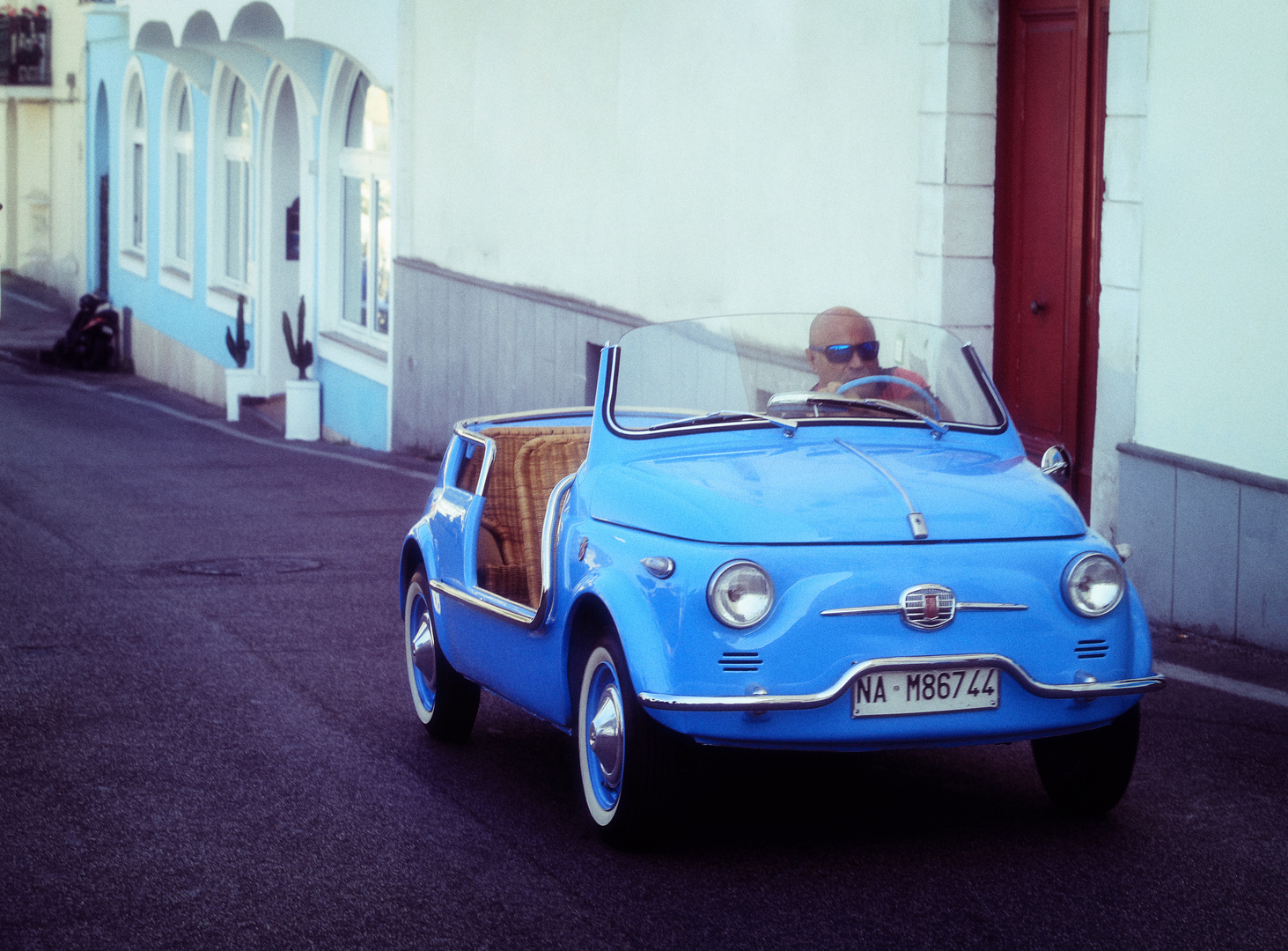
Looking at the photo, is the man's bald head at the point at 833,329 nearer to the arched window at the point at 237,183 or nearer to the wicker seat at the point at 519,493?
the wicker seat at the point at 519,493

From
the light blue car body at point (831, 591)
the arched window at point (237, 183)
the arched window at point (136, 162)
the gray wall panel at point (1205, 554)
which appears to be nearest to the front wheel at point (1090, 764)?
the light blue car body at point (831, 591)

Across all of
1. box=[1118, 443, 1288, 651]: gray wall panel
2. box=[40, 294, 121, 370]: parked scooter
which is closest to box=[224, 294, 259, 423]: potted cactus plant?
box=[40, 294, 121, 370]: parked scooter

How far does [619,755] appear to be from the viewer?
18.0ft

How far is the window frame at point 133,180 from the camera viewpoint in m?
32.1

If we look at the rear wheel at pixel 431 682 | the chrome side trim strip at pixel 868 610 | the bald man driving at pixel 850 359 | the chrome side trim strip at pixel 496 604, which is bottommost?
the rear wheel at pixel 431 682

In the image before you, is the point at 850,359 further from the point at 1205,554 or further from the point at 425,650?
the point at 1205,554

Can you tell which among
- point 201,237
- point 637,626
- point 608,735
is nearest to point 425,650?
point 608,735

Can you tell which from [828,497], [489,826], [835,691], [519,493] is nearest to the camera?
[835,691]

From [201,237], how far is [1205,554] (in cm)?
2190

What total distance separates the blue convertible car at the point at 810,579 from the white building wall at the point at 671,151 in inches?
202

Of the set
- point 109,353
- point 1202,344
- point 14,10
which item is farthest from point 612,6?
point 14,10

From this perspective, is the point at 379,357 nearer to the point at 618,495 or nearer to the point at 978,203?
the point at 978,203

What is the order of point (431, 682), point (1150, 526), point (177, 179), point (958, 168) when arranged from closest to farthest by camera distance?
point (431, 682)
point (1150, 526)
point (958, 168)
point (177, 179)

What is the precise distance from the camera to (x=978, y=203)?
10.9 meters
